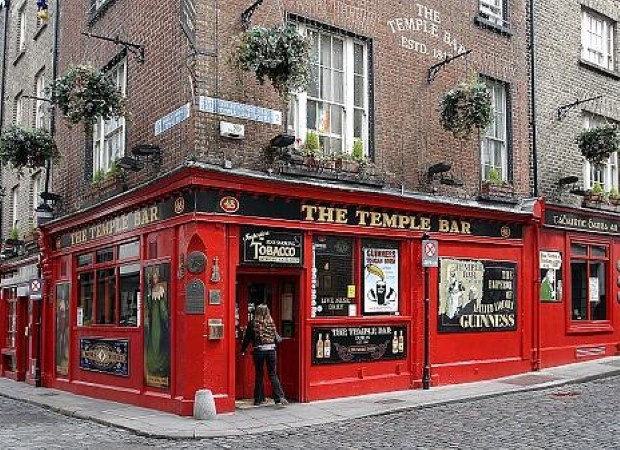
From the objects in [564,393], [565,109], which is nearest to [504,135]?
[565,109]

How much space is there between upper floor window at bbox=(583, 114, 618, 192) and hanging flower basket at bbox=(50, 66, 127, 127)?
1139 centimetres

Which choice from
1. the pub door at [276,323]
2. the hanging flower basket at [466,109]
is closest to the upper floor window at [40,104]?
the pub door at [276,323]

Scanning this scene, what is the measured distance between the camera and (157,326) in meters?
13.2

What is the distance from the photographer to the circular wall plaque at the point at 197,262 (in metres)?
12.0

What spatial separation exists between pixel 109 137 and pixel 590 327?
11802mm

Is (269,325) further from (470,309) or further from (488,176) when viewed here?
(488,176)

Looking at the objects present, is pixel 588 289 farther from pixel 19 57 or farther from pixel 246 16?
pixel 19 57

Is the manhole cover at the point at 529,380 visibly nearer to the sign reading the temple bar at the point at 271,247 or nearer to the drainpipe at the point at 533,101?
the drainpipe at the point at 533,101

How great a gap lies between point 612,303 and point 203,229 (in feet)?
38.1

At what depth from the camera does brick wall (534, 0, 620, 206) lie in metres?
17.9

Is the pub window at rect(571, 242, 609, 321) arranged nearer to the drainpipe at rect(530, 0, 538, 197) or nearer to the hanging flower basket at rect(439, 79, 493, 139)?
the drainpipe at rect(530, 0, 538, 197)

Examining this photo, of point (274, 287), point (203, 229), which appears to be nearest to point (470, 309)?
point (274, 287)

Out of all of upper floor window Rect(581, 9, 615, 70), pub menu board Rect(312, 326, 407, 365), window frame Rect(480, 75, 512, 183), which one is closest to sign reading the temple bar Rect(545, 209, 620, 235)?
window frame Rect(480, 75, 512, 183)

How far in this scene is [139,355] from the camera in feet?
45.1
